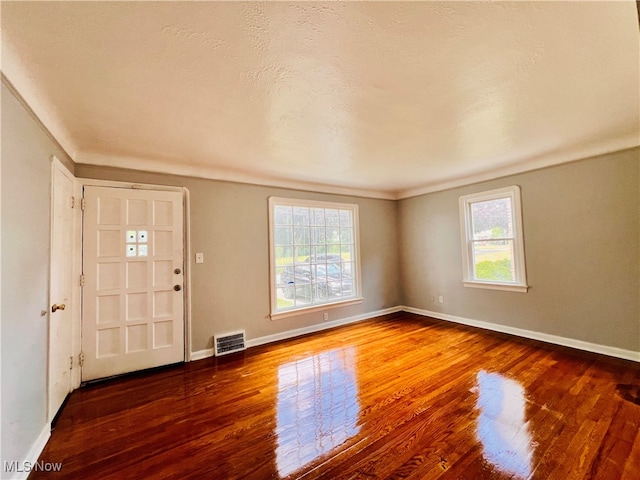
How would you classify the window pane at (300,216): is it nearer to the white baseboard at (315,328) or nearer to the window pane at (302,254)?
the window pane at (302,254)

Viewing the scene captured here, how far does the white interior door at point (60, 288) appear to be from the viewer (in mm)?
1959

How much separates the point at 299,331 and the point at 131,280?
7.39 feet

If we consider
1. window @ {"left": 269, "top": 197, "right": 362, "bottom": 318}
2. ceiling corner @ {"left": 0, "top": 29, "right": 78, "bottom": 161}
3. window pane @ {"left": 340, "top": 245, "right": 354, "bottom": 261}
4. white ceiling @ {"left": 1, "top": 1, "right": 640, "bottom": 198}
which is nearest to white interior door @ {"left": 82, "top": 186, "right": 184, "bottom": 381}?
white ceiling @ {"left": 1, "top": 1, "right": 640, "bottom": 198}

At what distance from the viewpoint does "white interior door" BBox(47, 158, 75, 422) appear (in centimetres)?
196

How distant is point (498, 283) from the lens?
3.76 meters

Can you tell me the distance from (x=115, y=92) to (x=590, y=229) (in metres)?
4.69

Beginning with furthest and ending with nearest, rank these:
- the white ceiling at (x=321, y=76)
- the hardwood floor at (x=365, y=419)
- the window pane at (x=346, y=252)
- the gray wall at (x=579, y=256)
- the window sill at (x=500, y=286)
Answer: the window pane at (x=346, y=252) → the window sill at (x=500, y=286) → the gray wall at (x=579, y=256) → the hardwood floor at (x=365, y=419) → the white ceiling at (x=321, y=76)

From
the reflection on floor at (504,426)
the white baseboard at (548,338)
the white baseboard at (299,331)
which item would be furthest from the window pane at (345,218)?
the reflection on floor at (504,426)

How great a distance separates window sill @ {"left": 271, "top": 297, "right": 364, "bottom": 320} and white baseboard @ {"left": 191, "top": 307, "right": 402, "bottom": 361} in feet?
0.76

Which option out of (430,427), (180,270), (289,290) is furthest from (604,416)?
(180,270)

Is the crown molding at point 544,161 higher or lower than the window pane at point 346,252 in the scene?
higher

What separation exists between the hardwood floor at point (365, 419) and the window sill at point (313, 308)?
715mm

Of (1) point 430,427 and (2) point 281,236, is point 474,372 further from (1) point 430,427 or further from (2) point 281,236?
(2) point 281,236

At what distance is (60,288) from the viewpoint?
2.14 m
